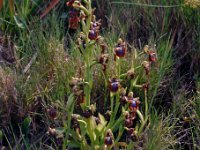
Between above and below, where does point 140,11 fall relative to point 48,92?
above

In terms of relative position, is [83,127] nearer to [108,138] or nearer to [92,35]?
[108,138]

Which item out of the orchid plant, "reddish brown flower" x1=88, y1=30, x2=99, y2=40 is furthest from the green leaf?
"reddish brown flower" x1=88, y1=30, x2=99, y2=40

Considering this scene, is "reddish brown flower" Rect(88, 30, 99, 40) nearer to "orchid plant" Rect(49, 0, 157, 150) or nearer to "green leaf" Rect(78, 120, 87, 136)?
"orchid plant" Rect(49, 0, 157, 150)

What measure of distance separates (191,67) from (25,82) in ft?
2.44

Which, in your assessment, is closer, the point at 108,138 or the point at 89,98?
the point at 108,138

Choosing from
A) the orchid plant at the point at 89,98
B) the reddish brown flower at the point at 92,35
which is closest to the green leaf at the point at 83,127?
the orchid plant at the point at 89,98

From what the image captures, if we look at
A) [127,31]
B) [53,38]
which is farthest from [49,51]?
[127,31]

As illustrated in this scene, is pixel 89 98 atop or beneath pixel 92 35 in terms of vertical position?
beneath

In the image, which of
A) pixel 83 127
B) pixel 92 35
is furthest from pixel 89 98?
pixel 92 35

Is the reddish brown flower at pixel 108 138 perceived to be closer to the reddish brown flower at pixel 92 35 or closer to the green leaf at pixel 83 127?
the green leaf at pixel 83 127

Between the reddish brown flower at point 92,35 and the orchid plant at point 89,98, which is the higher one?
the reddish brown flower at point 92,35

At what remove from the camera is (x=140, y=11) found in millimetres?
2400

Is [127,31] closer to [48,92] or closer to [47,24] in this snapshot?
[47,24]

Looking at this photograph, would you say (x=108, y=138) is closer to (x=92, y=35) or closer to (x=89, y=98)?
(x=89, y=98)
